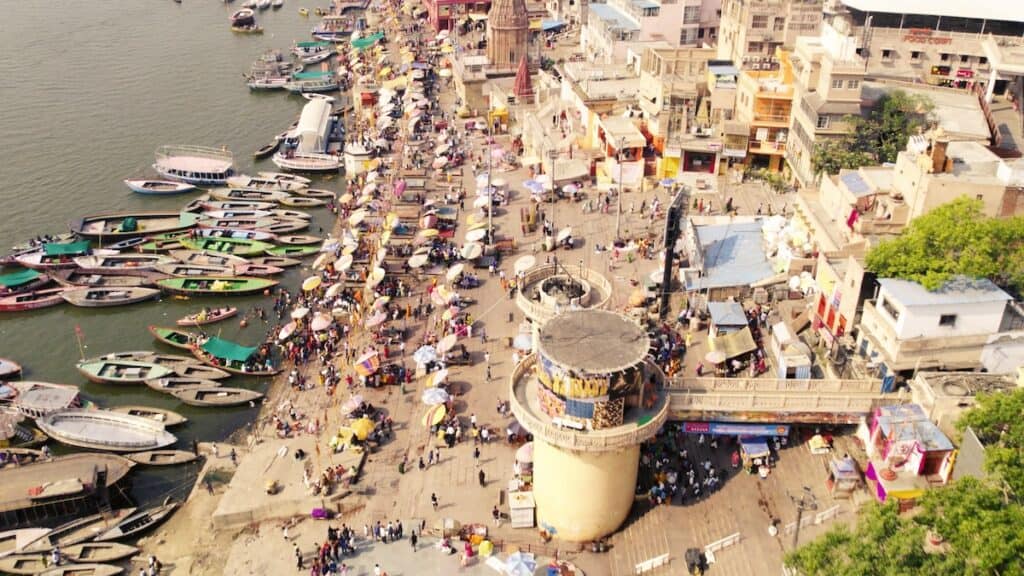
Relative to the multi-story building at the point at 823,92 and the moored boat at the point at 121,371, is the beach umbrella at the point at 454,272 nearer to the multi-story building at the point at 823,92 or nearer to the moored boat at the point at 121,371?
the moored boat at the point at 121,371

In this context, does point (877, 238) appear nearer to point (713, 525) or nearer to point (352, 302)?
point (713, 525)

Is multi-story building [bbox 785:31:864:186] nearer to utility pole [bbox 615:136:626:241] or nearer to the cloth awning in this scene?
utility pole [bbox 615:136:626:241]

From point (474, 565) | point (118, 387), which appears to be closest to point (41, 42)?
point (118, 387)

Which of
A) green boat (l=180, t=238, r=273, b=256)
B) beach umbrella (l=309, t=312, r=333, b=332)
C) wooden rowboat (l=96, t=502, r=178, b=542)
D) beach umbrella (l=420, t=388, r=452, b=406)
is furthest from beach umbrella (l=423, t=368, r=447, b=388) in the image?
green boat (l=180, t=238, r=273, b=256)

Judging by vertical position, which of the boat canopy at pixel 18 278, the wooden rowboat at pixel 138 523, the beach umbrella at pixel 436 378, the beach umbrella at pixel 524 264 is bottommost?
the wooden rowboat at pixel 138 523

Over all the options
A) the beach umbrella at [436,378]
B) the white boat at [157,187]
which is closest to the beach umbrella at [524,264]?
the beach umbrella at [436,378]
